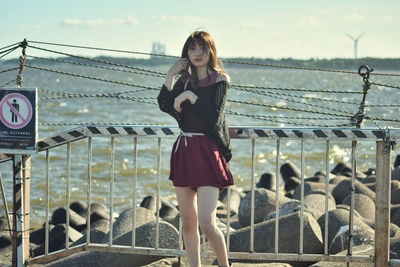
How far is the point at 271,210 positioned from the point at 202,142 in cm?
410

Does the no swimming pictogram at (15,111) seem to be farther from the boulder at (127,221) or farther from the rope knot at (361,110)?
the rope knot at (361,110)

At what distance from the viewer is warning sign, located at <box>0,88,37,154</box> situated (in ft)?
19.2

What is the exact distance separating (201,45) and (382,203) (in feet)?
6.85

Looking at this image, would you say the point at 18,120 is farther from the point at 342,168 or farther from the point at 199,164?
the point at 342,168

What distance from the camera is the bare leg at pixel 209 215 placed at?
4973 mm

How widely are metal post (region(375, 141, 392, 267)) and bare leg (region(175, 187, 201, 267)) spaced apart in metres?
1.61

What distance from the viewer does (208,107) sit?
197 inches

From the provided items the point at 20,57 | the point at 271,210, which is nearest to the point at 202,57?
the point at 20,57

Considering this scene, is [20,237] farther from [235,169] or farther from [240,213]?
[235,169]

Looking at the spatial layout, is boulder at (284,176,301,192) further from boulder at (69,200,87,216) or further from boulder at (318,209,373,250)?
boulder at (318,209,373,250)

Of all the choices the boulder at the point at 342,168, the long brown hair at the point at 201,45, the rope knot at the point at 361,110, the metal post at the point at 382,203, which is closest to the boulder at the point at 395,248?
the metal post at the point at 382,203

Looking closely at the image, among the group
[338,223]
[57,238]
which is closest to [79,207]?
[57,238]

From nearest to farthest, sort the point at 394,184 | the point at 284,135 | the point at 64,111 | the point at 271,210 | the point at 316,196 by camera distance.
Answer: the point at 284,135
the point at 271,210
the point at 316,196
the point at 394,184
the point at 64,111

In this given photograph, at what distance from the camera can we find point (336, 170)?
18.9 m
